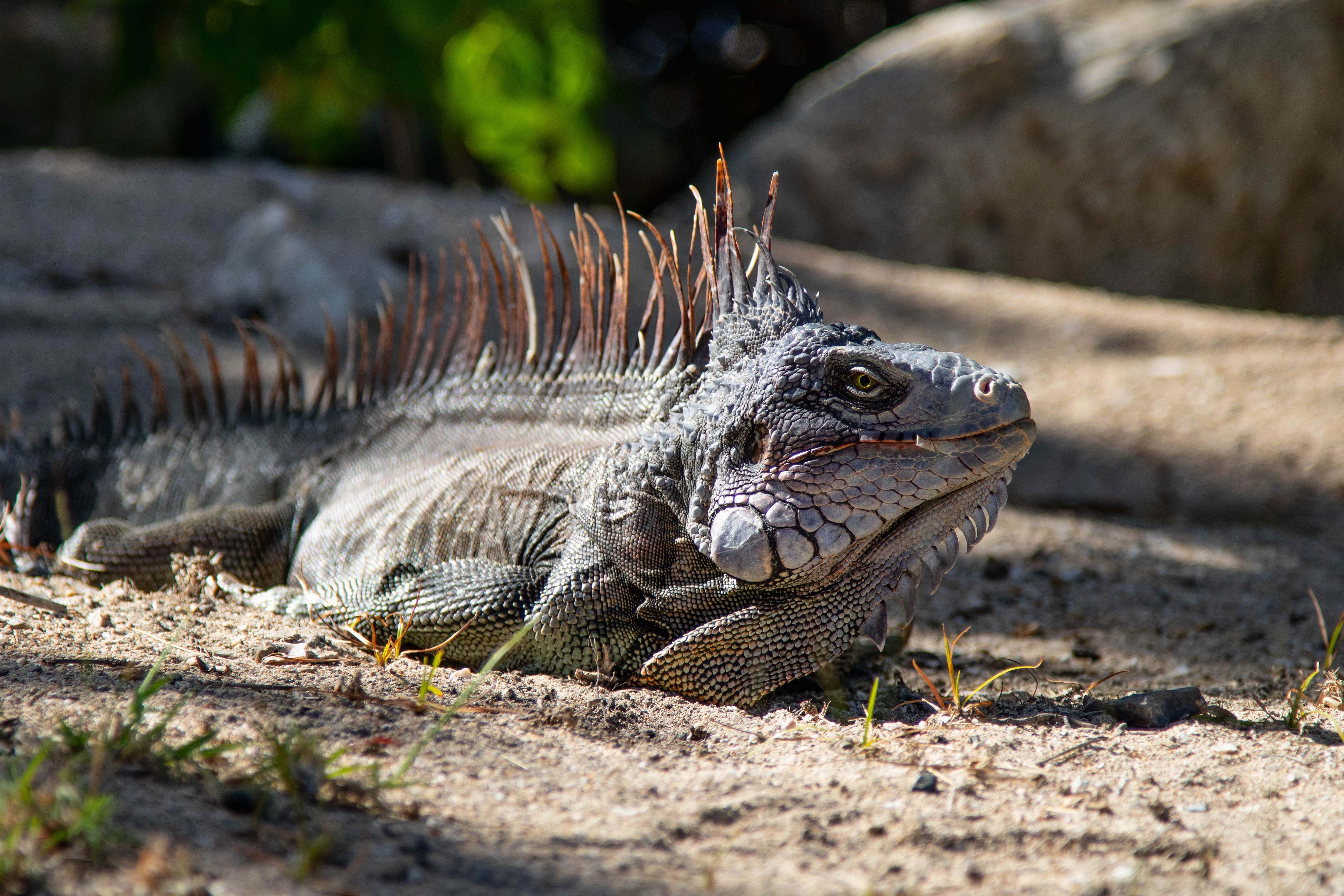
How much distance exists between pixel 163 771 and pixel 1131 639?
3394 mm

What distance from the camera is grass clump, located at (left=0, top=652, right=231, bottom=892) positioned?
179cm

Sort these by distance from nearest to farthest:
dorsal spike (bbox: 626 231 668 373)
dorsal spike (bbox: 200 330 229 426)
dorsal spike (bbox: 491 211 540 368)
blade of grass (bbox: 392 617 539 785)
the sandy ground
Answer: the sandy ground
blade of grass (bbox: 392 617 539 785)
dorsal spike (bbox: 626 231 668 373)
dorsal spike (bbox: 491 211 540 368)
dorsal spike (bbox: 200 330 229 426)

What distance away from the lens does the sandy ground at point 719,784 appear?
2053 millimetres

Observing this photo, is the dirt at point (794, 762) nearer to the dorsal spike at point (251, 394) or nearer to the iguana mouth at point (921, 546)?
the iguana mouth at point (921, 546)

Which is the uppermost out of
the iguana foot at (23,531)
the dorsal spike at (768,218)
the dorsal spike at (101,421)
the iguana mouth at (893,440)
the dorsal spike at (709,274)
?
the dorsal spike at (768,218)

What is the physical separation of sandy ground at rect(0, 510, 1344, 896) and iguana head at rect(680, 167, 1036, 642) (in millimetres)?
455

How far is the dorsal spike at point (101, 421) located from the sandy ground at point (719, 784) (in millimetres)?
1199

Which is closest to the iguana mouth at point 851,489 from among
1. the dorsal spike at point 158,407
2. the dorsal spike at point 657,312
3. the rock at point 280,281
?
the dorsal spike at point 657,312

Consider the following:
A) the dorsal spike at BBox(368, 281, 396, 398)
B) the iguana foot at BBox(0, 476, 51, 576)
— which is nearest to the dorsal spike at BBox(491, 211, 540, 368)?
the dorsal spike at BBox(368, 281, 396, 398)

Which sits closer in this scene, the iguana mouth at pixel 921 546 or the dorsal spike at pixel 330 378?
the iguana mouth at pixel 921 546

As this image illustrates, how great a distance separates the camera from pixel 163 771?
2166 millimetres

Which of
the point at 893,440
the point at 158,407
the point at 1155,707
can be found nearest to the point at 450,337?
the point at 158,407

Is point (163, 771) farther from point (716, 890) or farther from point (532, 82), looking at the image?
point (532, 82)

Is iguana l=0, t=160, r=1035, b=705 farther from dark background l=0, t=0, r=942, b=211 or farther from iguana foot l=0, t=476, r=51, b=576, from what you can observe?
dark background l=0, t=0, r=942, b=211
